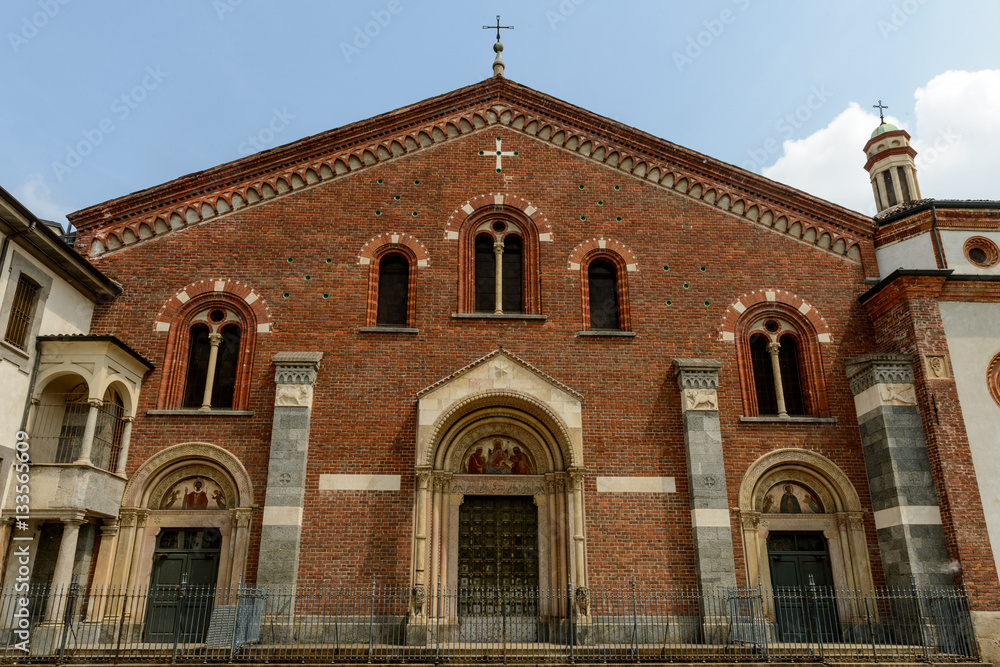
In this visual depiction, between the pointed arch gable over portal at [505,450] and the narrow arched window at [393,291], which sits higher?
the narrow arched window at [393,291]

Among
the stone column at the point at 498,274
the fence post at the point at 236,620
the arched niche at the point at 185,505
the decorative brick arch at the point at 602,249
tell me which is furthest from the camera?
the decorative brick arch at the point at 602,249

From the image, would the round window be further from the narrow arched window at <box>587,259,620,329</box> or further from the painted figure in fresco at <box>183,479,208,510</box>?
the painted figure in fresco at <box>183,479,208,510</box>

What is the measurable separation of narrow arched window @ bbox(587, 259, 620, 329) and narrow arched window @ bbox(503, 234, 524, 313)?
161 centimetres

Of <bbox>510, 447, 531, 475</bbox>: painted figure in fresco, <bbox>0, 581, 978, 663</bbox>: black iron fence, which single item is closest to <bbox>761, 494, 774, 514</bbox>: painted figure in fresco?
<bbox>0, 581, 978, 663</bbox>: black iron fence

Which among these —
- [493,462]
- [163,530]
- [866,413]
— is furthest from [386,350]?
[866,413]

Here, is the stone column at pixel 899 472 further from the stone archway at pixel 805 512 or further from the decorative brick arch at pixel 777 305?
the decorative brick arch at pixel 777 305

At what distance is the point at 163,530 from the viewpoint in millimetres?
14969

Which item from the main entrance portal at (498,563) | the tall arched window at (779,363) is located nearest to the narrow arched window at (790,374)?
the tall arched window at (779,363)

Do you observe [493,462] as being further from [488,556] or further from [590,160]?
[590,160]

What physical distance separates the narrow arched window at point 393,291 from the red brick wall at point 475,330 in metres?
0.50

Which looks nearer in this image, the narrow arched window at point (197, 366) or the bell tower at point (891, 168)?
the narrow arched window at point (197, 366)

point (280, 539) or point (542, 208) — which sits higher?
point (542, 208)

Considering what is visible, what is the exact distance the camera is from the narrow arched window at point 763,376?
16.7 m

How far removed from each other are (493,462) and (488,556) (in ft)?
6.25
